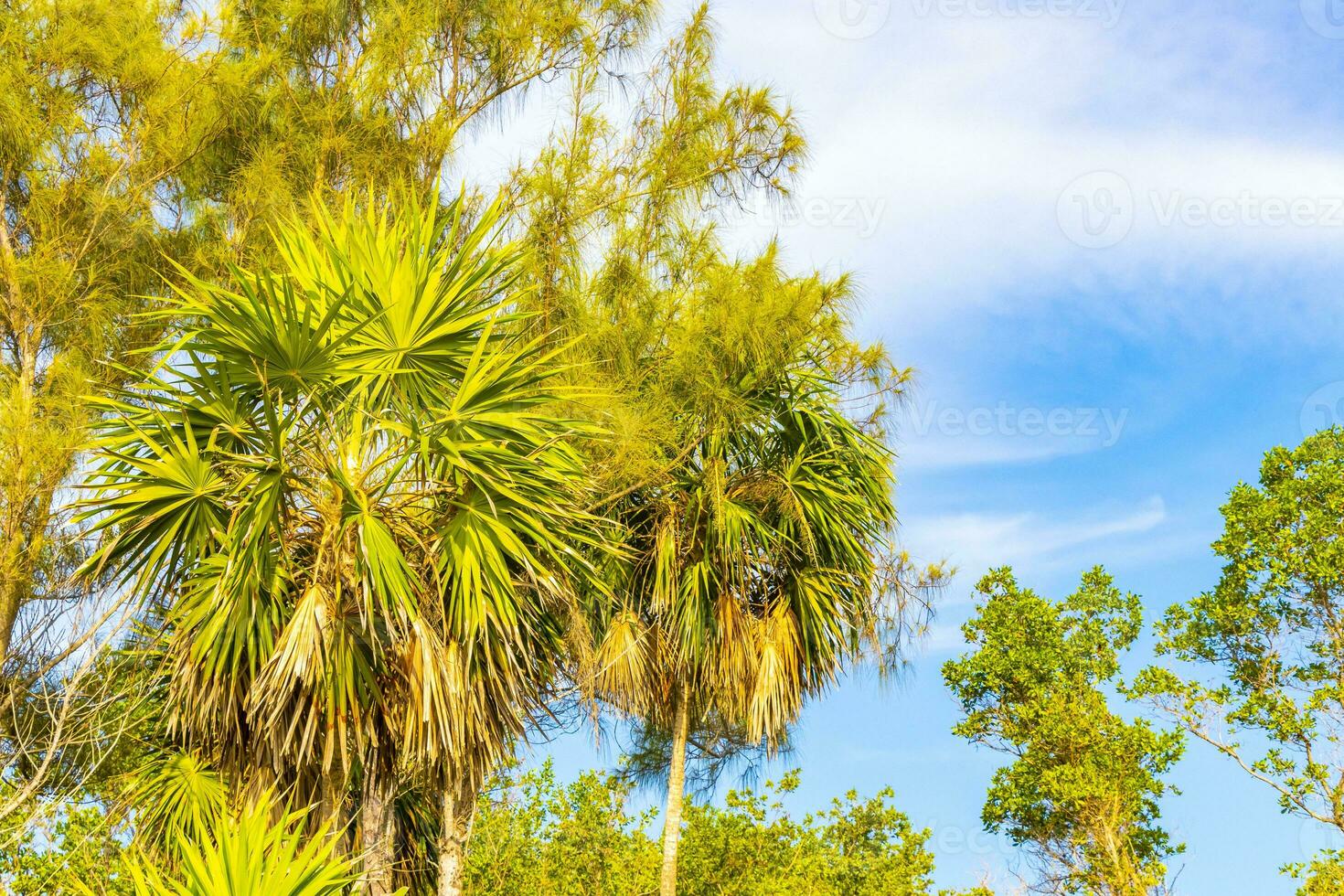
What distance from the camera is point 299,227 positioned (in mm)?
8664

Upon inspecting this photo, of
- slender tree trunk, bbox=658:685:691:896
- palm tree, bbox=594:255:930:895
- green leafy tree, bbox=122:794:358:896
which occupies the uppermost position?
palm tree, bbox=594:255:930:895

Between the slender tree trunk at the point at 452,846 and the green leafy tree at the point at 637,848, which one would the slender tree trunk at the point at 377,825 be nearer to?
the slender tree trunk at the point at 452,846

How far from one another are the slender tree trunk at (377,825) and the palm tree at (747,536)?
300 centimetres

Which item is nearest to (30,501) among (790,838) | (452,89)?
(452,89)

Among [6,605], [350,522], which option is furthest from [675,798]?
[6,605]

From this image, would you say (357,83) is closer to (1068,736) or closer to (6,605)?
(6,605)

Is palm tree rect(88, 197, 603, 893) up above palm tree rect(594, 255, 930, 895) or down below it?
below

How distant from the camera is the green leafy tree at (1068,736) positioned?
14680 millimetres

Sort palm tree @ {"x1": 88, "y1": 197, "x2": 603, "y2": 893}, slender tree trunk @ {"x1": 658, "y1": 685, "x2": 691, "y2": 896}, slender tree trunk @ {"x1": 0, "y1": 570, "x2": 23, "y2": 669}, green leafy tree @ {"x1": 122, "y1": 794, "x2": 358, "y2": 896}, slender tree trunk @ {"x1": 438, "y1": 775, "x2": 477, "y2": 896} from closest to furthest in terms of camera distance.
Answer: green leafy tree @ {"x1": 122, "y1": 794, "x2": 358, "y2": 896}
palm tree @ {"x1": 88, "y1": 197, "x2": 603, "y2": 893}
slender tree trunk @ {"x1": 438, "y1": 775, "x2": 477, "y2": 896}
slender tree trunk @ {"x1": 0, "y1": 570, "x2": 23, "y2": 669}
slender tree trunk @ {"x1": 658, "y1": 685, "x2": 691, "y2": 896}

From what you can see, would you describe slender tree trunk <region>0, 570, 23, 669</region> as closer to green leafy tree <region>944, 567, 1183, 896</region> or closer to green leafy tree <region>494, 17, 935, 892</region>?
green leafy tree <region>494, 17, 935, 892</region>

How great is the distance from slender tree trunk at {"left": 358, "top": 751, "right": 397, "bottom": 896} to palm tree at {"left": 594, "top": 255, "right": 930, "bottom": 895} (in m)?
3.00

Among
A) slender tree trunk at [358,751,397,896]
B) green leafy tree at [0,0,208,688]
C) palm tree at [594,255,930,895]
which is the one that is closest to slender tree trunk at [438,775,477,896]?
slender tree trunk at [358,751,397,896]

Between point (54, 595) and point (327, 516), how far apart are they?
434 centimetres

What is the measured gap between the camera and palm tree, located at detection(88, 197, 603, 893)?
23.7ft
